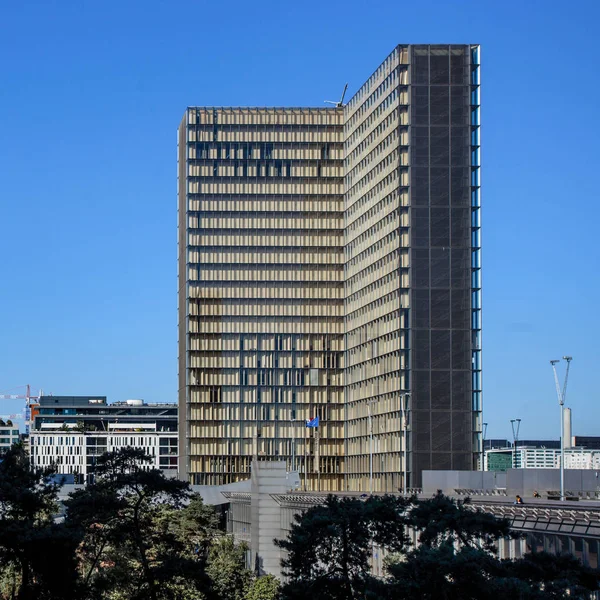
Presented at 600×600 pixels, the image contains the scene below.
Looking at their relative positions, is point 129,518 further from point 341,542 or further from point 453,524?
point 453,524

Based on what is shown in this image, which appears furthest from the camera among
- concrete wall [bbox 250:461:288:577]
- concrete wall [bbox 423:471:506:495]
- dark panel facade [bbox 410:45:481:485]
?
dark panel facade [bbox 410:45:481:485]

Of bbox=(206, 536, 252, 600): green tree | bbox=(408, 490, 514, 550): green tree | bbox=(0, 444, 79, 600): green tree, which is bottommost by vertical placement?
bbox=(206, 536, 252, 600): green tree

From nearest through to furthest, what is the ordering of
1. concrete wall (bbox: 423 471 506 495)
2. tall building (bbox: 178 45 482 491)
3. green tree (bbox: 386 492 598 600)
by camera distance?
green tree (bbox: 386 492 598 600)
concrete wall (bbox: 423 471 506 495)
tall building (bbox: 178 45 482 491)

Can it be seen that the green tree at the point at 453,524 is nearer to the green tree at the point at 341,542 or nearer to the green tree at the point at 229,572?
the green tree at the point at 341,542

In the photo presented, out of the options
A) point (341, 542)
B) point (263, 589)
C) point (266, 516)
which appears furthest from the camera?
point (266, 516)

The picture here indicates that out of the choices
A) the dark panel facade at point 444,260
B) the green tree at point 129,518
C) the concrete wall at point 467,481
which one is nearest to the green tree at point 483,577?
the green tree at point 129,518

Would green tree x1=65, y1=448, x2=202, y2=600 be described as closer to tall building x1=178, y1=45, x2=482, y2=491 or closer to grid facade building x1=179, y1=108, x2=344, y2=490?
tall building x1=178, y1=45, x2=482, y2=491

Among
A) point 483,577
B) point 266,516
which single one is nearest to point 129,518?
point 483,577

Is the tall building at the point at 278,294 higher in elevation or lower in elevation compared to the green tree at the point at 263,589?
higher

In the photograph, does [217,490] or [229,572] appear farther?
[217,490]

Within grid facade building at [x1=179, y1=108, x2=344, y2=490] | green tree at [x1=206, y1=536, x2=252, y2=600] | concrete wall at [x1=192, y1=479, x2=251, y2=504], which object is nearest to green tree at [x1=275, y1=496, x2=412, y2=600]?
green tree at [x1=206, y1=536, x2=252, y2=600]

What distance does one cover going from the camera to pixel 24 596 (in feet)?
196

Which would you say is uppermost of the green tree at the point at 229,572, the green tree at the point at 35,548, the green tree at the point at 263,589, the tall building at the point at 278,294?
the tall building at the point at 278,294

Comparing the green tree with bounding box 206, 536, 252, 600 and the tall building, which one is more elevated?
the tall building
